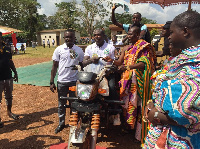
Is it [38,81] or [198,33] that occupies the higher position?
[198,33]

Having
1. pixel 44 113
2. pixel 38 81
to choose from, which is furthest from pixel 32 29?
pixel 44 113

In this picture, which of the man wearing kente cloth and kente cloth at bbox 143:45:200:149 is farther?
the man wearing kente cloth

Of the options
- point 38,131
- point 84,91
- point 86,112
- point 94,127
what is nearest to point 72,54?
point 84,91

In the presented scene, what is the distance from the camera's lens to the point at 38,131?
3.74 m

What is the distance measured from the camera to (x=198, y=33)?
122 cm

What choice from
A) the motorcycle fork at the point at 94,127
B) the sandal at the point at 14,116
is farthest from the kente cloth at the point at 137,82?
the sandal at the point at 14,116

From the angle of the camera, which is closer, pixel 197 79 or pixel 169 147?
pixel 197 79

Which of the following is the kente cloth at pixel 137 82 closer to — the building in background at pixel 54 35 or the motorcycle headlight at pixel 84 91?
the motorcycle headlight at pixel 84 91

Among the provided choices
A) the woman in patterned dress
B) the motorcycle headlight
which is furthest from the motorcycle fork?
the woman in patterned dress

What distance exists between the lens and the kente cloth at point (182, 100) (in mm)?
1111

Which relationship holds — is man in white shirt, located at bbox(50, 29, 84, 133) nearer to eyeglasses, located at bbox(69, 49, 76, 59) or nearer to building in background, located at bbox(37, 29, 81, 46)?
eyeglasses, located at bbox(69, 49, 76, 59)

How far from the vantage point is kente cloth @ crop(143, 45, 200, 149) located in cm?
111

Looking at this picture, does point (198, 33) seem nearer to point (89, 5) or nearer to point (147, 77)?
point (147, 77)

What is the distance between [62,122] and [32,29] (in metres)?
42.0
